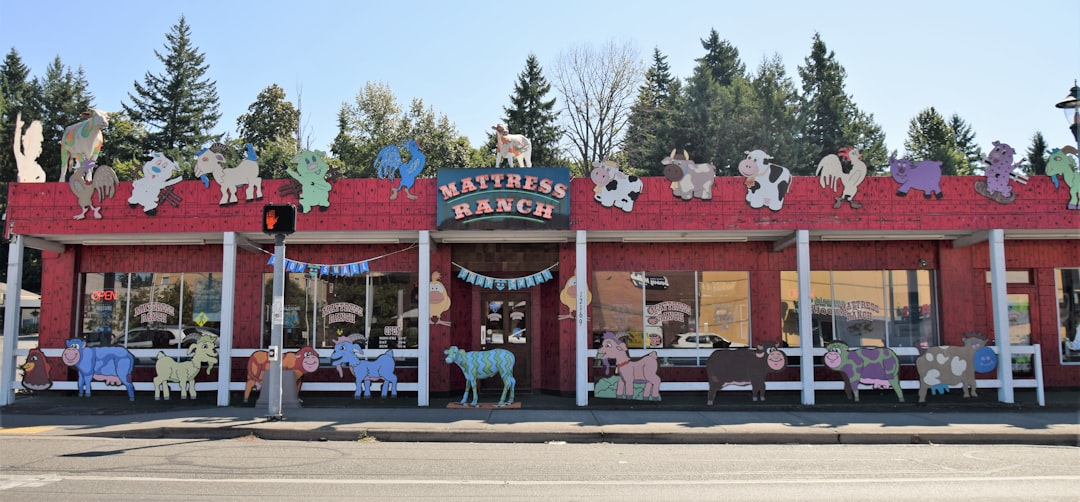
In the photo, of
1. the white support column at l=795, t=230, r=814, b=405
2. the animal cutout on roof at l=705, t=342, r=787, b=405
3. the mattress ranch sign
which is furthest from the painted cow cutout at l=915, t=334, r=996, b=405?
the mattress ranch sign

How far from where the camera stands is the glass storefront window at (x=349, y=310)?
660 inches

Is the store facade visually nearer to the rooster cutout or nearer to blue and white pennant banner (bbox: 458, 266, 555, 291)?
blue and white pennant banner (bbox: 458, 266, 555, 291)

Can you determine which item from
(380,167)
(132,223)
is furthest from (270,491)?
(132,223)

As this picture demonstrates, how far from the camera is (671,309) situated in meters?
16.7

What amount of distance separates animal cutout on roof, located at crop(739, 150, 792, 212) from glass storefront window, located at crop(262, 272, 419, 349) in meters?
7.72

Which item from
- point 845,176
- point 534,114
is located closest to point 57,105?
point 534,114

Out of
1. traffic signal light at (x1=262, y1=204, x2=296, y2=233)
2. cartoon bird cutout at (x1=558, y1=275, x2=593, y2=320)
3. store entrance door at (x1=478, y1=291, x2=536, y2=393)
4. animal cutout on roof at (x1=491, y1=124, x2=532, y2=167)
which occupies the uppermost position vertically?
animal cutout on roof at (x1=491, y1=124, x2=532, y2=167)

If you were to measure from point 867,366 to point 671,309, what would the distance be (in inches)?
167

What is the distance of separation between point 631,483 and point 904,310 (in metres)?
11.7

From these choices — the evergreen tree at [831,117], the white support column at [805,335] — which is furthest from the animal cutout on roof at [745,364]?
the evergreen tree at [831,117]

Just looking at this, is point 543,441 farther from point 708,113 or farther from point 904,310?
point 708,113

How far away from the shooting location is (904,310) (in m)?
16.9

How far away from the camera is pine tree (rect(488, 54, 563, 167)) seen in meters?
46.7

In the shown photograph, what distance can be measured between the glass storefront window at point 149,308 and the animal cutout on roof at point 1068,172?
18.3m
